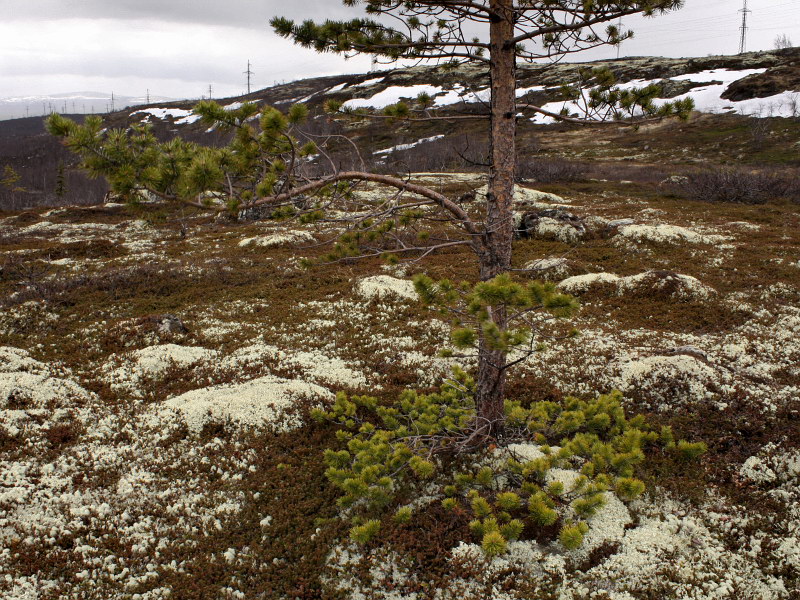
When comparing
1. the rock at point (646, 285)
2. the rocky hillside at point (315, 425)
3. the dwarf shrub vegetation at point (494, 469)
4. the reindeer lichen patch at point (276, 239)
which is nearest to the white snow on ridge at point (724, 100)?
the reindeer lichen patch at point (276, 239)

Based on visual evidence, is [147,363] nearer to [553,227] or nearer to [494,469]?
[494,469]

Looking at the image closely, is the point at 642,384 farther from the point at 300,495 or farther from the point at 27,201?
the point at 27,201

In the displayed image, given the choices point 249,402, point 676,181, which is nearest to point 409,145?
point 676,181

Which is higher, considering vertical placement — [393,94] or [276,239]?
[393,94]

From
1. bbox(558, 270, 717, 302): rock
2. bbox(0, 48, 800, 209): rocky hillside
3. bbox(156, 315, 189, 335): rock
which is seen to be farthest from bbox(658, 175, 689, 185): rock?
bbox(156, 315, 189, 335): rock

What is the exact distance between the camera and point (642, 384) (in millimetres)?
9273

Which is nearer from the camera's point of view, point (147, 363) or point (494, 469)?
point (494, 469)

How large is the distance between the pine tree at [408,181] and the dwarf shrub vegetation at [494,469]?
2.04 ft

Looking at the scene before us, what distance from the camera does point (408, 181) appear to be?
6.37 m

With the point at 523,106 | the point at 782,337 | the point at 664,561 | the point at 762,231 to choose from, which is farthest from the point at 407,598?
the point at 762,231

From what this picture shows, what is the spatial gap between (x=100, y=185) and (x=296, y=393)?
72760 mm

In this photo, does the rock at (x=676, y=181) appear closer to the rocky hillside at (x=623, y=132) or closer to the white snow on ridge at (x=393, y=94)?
the rocky hillside at (x=623, y=132)

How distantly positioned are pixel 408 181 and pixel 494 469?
14.3ft

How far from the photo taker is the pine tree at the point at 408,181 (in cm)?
500
